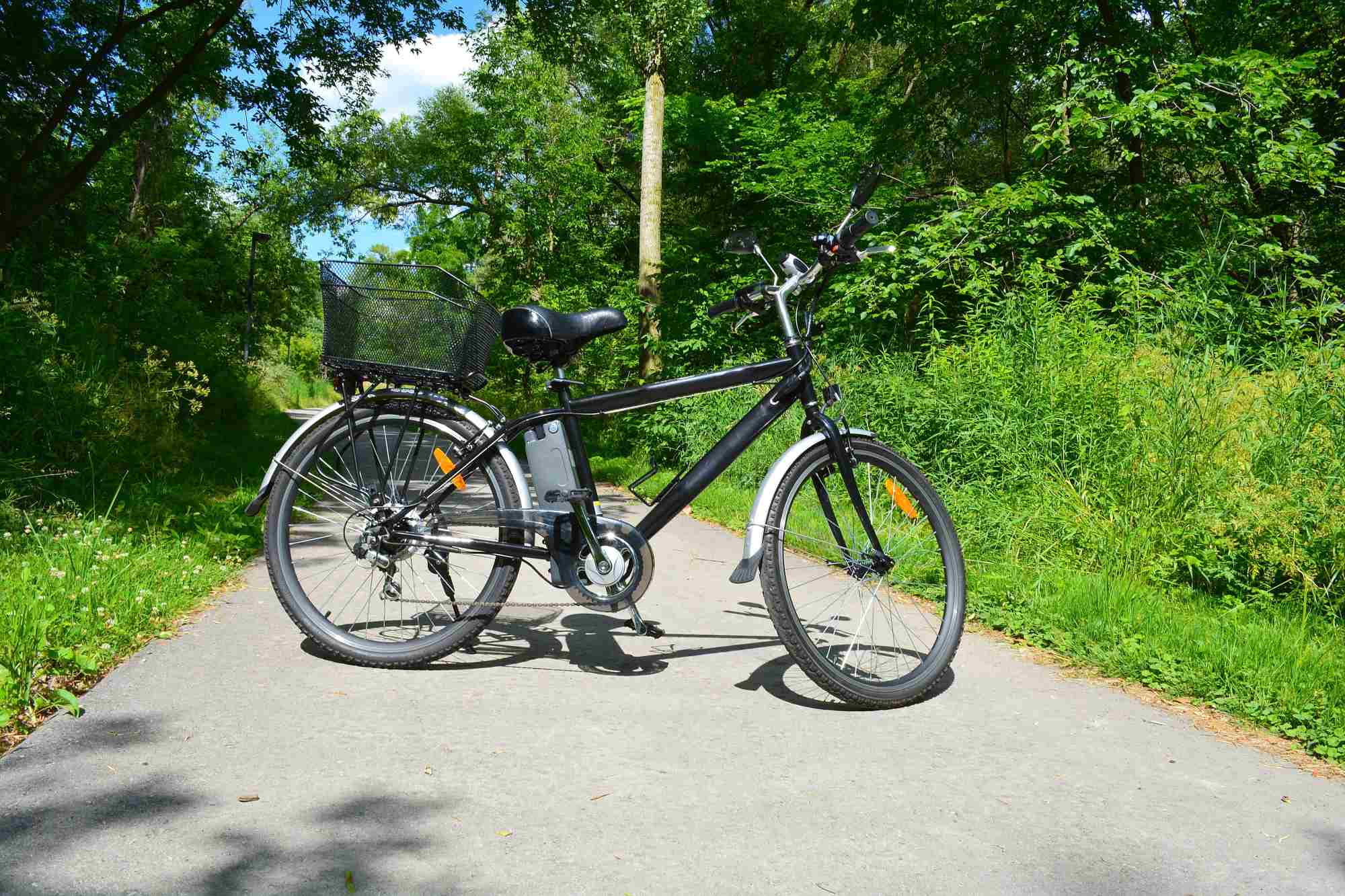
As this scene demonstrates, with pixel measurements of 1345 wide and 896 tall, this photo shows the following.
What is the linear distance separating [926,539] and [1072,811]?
1.36 metres

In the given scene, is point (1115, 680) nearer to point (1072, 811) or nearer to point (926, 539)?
point (926, 539)

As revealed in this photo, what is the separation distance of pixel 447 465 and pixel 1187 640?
125 inches

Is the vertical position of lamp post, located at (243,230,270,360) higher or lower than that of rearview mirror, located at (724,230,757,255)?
higher

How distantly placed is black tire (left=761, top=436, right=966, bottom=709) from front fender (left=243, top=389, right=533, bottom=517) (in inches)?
40.7

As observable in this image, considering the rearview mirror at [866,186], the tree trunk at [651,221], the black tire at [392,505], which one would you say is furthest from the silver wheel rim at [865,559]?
the tree trunk at [651,221]

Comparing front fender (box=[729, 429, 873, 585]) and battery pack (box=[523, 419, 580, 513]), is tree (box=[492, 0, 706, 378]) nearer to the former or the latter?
battery pack (box=[523, 419, 580, 513])

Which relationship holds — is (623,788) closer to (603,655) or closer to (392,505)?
(603,655)

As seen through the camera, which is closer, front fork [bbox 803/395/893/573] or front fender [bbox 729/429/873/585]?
front fender [bbox 729/429/873/585]

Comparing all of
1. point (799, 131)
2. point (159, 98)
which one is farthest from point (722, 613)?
point (799, 131)

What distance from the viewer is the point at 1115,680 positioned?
12.6 feet

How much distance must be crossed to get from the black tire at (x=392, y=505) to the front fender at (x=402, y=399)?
0.08ft

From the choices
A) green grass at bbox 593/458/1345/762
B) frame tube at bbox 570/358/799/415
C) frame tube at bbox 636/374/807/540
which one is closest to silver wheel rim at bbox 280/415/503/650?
frame tube at bbox 570/358/799/415

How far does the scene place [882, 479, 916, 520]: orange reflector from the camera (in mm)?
3770

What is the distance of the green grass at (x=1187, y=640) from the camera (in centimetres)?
335
